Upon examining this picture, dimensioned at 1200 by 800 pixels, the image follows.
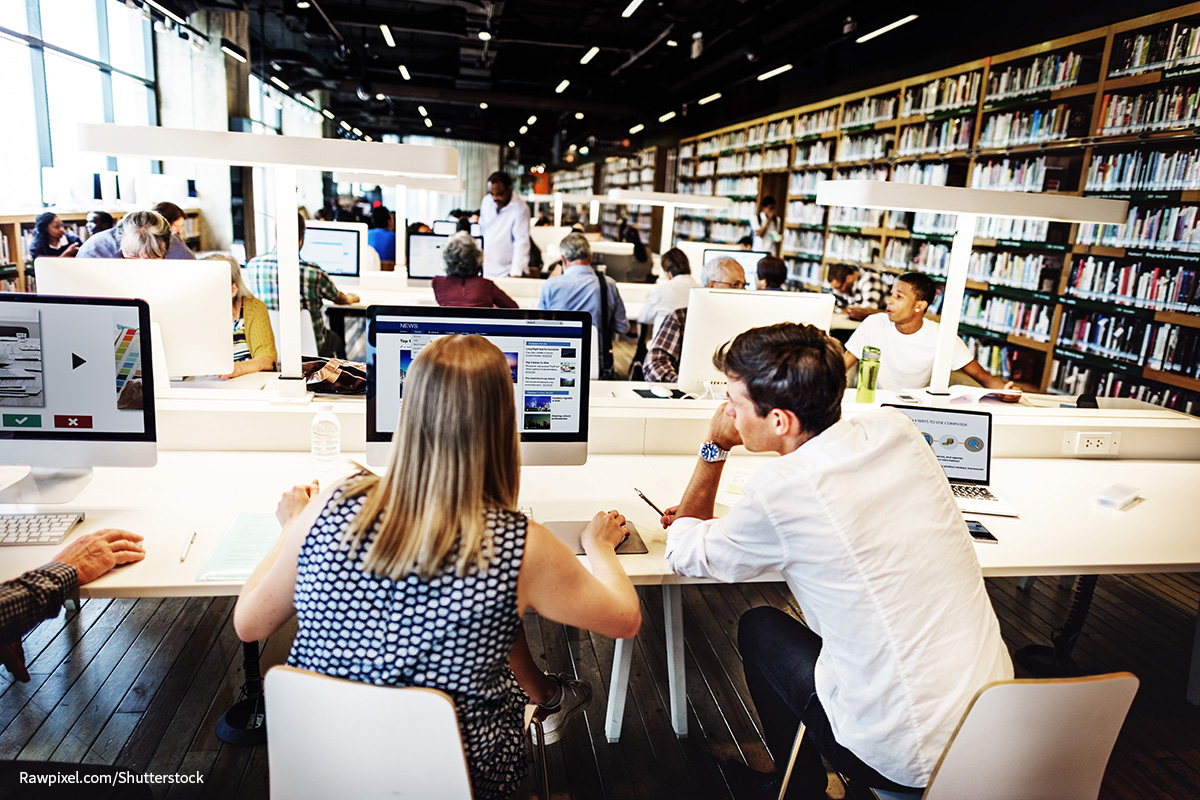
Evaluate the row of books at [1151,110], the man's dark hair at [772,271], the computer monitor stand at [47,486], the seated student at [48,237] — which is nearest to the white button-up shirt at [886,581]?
the computer monitor stand at [47,486]

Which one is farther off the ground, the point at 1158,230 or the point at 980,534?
the point at 1158,230

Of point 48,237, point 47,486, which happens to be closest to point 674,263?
point 47,486

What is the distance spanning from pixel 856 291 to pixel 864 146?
6.24 feet

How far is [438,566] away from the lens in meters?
1.13

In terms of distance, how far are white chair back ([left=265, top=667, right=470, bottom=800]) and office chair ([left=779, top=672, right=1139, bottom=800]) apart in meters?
0.78

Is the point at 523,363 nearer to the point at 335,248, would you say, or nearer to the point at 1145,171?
the point at 1145,171

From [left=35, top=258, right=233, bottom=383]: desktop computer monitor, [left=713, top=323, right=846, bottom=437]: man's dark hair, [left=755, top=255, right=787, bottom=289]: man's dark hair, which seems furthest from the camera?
[left=755, top=255, right=787, bottom=289]: man's dark hair

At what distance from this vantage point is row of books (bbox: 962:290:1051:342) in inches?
219

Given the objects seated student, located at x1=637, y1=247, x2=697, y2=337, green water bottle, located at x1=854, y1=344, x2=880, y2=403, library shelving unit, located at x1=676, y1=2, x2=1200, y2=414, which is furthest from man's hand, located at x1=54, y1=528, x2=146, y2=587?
library shelving unit, located at x1=676, y1=2, x2=1200, y2=414

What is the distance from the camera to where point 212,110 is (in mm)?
11000

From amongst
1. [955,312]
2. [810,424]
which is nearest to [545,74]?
[955,312]

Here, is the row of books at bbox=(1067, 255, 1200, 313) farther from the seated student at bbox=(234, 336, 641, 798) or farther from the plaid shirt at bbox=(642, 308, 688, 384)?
the seated student at bbox=(234, 336, 641, 798)

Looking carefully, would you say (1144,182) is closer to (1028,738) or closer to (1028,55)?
(1028,55)

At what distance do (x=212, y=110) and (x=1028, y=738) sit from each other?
12425 mm
